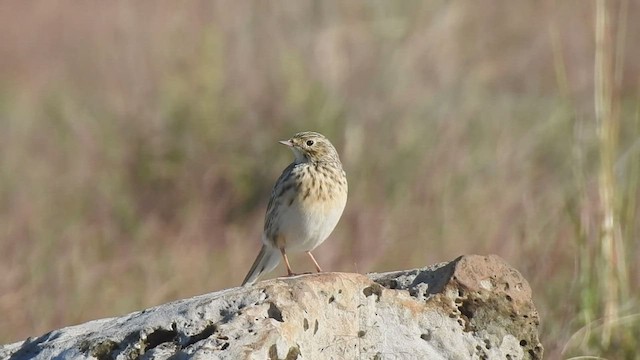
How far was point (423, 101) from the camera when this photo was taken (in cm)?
1163

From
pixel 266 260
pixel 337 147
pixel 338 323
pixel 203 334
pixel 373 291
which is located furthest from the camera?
pixel 337 147

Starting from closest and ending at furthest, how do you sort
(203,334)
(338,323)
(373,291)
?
(203,334)
(338,323)
(373,291)

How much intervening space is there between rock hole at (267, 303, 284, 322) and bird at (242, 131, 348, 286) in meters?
1.64

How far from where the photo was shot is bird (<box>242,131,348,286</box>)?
5883 mm

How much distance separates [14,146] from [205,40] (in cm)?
187

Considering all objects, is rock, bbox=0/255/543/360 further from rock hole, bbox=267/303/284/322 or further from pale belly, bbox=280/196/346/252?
pale belly, bbox=280/196/346/252

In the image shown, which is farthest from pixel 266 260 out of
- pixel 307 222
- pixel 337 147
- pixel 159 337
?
pixel 337 147

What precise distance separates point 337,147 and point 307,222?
509 cm

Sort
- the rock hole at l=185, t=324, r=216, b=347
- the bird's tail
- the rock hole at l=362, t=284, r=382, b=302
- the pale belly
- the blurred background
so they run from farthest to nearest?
the blurred background
the bird's tail
the pale belly
the rock hole at l=362, t=284, r=382, b=302
the rock hole at l=185, t=324, r=216, b=347

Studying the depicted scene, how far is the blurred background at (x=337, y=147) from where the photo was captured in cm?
722

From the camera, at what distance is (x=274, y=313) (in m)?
4.12

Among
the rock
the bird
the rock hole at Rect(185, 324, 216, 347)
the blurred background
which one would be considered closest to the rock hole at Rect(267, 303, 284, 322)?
the rock

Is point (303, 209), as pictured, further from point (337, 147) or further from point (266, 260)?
point (337, 147)

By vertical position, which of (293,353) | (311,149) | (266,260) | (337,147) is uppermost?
(311,149)
